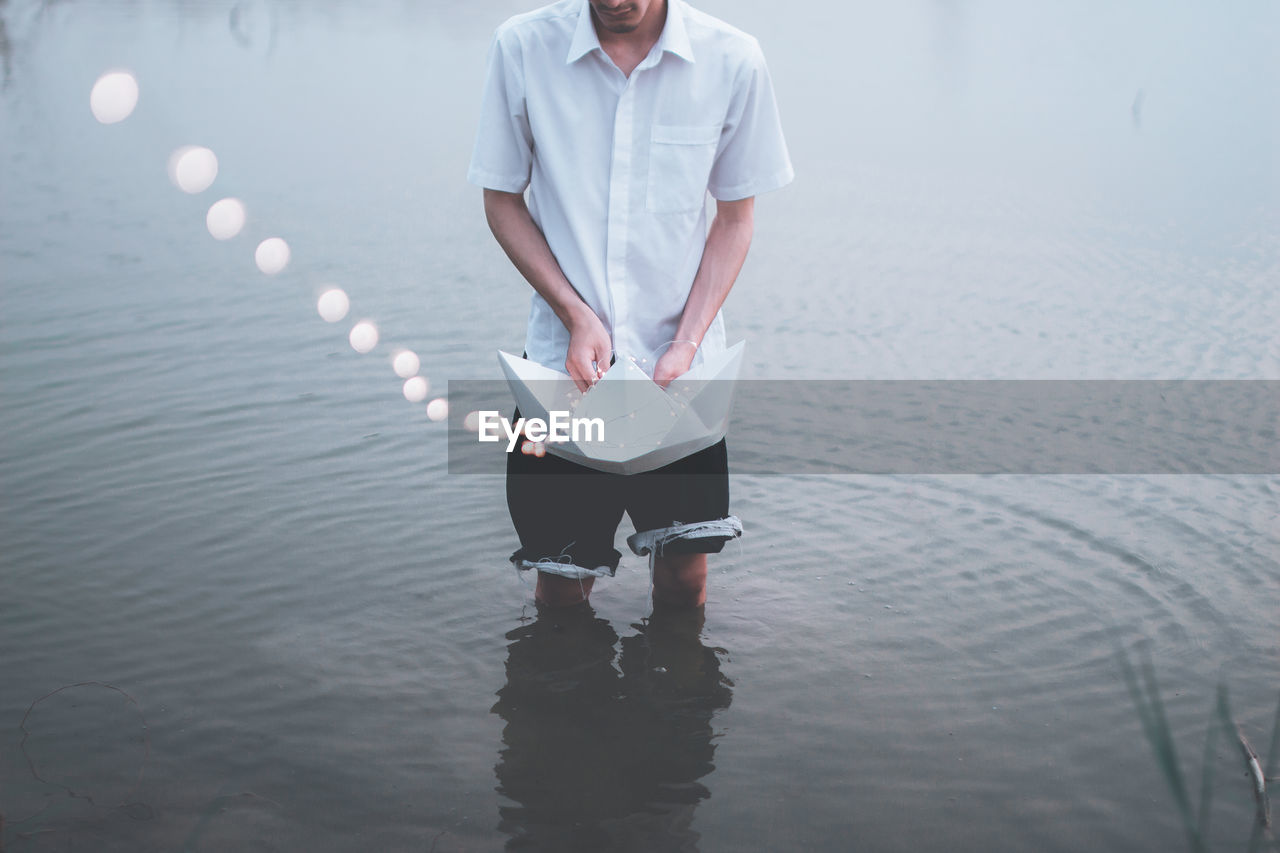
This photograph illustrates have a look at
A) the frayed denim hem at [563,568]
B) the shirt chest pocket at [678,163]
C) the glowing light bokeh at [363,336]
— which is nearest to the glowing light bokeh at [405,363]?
the glowing light bokeh at [363,336]

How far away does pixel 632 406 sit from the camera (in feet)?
7.36

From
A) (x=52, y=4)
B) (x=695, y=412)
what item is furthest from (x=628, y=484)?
(x=52, y=4)

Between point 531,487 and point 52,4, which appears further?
point 52,4

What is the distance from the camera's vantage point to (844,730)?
2.75m

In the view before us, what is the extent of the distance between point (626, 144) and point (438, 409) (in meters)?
2.76

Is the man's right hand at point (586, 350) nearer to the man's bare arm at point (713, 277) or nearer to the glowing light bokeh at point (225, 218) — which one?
the man's bare arm at point (713, 277)

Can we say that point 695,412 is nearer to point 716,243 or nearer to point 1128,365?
point 716,243

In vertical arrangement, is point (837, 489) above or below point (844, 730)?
above

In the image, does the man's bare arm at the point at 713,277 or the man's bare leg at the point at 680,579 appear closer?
the man's bare arm at the point at 713,277

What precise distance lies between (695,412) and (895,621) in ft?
4.34

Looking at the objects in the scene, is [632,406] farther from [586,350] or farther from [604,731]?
[604,731]

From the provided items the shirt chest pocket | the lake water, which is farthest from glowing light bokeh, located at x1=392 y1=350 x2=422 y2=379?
the shirt chest pocket

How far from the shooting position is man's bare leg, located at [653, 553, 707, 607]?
9.43 feet

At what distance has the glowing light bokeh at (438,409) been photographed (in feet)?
15.8
